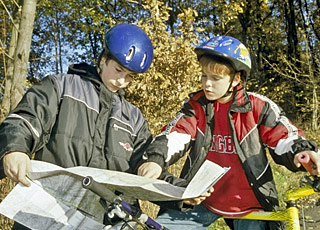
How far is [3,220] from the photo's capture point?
4.41m

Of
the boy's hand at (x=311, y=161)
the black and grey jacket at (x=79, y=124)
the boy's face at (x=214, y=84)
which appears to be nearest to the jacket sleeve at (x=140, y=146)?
the black and grey jacket at (x=79, y=124)

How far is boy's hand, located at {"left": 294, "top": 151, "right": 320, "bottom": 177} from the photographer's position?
2.30 metres

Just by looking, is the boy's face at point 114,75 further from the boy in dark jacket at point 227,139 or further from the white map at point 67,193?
the white map at point 67,193

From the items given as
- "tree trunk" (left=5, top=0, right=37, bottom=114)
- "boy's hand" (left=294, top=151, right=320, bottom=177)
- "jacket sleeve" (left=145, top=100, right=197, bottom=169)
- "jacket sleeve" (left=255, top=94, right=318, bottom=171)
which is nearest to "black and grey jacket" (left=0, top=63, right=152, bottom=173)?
"jacket sleeve" (left=145, top=100, right=197, bottom=169)

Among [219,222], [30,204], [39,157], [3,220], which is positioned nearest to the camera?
[30,204]

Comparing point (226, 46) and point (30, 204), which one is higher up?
point (226, 46)

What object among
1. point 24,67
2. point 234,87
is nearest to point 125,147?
point 234,87

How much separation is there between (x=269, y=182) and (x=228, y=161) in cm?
31

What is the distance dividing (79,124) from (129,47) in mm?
610

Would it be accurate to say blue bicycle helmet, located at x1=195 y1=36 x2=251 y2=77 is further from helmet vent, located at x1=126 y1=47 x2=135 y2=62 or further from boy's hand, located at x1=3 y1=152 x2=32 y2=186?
boy's hand, located at x1=3 y1=152 x2=32 y2=186

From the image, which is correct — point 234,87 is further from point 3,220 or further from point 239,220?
point 3,220

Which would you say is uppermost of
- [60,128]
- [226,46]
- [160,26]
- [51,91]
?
[160,26]

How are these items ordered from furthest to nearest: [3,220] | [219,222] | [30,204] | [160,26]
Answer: [160,26], [219,222], [3,220], [30,204]

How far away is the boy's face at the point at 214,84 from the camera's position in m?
2.93
